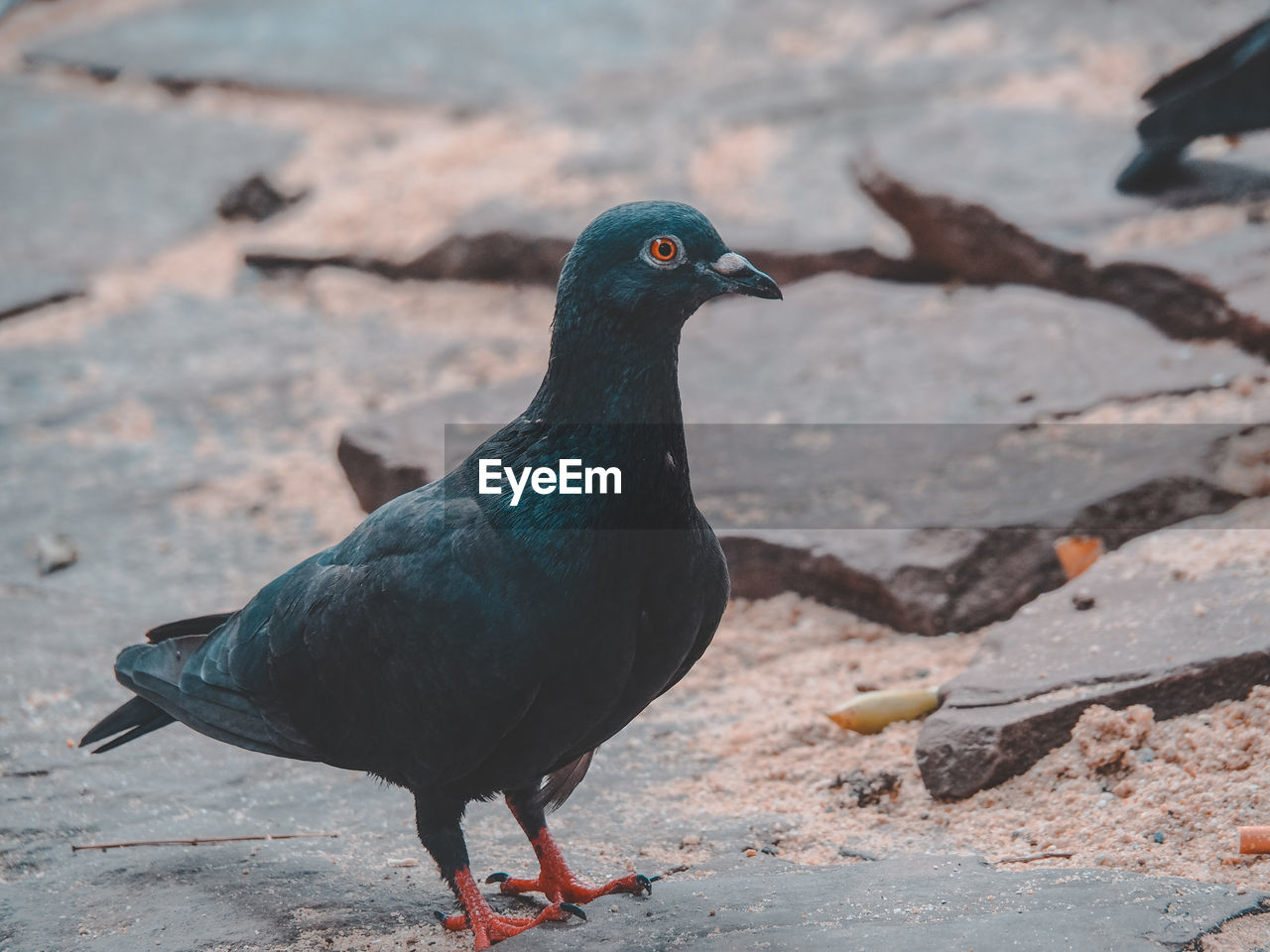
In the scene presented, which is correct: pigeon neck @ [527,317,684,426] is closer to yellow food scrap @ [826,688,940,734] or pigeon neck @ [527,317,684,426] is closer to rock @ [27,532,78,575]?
yellow food scrap @ [826,688,940,734]

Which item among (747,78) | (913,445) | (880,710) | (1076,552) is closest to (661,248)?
(880,710)

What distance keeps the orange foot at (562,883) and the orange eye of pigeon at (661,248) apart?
1263 mm

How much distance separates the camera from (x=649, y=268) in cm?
263

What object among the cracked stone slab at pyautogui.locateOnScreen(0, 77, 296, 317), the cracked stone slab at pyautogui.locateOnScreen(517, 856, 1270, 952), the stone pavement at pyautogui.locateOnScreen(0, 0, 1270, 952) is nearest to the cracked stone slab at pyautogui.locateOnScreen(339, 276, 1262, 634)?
the stone pavement at pyautogui.locateOnScreen(0, 0, 1270, 952)

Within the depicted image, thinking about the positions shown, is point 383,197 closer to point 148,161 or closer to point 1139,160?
point 148,161

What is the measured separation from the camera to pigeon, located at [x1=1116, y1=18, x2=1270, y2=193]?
17.4 ft

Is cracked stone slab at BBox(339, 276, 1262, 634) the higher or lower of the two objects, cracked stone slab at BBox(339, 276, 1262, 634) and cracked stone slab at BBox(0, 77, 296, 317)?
the lower

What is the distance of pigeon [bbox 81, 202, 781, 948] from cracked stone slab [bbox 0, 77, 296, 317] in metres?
4.86

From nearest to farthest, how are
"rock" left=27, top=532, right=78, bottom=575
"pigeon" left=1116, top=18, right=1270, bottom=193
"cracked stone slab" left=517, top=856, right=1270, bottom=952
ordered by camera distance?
"cracked stone slab" left=517, top=856, right=1270, bottom=952, "rock" left=27, top=532, right=78, bottom=575, "pigeon" left=1116, top=18, right=1270, bottom=193

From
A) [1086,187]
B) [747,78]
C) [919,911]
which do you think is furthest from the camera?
[747,78]

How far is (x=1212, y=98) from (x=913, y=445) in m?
2.02

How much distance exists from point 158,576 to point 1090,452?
313 cm

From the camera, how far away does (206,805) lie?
11.2ft

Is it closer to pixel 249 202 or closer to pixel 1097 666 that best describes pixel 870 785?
pixel 1097 666
